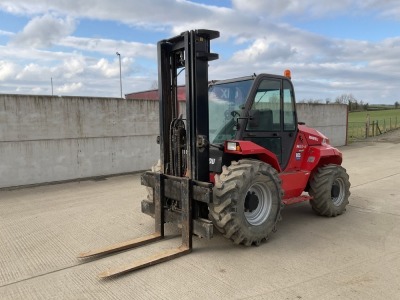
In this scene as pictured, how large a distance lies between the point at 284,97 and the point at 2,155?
6.80 metres

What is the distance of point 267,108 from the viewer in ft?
17.3

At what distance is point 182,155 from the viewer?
16.0 feet

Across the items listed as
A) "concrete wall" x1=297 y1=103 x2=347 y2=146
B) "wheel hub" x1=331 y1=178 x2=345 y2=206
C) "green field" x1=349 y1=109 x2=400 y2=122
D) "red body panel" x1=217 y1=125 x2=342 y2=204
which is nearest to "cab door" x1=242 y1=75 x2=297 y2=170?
"red body panel" x1=217 y1=125 x2=342 y2=204

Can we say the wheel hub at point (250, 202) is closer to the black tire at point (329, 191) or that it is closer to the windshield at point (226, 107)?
the windshield at point (226, 107)

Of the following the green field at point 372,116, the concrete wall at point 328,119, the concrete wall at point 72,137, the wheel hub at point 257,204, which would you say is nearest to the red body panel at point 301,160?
the wheel hub at point 257,204

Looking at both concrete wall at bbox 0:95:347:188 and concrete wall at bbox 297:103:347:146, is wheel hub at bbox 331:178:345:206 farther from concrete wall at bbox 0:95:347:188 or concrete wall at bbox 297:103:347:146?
concrete wall at bbox 297:103:347:146

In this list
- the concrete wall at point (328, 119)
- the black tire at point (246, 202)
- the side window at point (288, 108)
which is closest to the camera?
the black tire at point (246, 202)

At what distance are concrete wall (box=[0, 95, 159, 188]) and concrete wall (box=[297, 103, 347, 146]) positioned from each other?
9.01m

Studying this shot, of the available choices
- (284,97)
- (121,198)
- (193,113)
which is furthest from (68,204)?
(284,97)

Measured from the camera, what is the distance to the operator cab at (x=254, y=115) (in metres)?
4.95

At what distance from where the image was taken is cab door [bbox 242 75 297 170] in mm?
5035

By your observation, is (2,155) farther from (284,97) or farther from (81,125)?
(284,97)

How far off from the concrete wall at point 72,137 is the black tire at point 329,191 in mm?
6294

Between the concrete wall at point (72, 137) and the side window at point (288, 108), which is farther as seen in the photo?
the concrete wall at point (72, 137)
